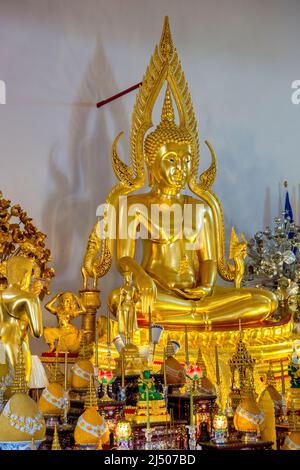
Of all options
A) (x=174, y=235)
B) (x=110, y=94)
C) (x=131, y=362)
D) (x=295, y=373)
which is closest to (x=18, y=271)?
(x=131, y=362)

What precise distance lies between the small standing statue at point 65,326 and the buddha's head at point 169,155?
1.12 metres

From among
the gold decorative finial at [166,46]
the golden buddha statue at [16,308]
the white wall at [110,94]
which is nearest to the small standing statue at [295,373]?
the golden buddha statue at [16,308]

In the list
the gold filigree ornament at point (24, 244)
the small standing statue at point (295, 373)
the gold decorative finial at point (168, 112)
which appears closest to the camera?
the small standing statue at point (295, 373)

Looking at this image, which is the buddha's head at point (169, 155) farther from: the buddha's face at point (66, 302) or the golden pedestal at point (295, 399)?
the golden pedestal at point (295, 399)

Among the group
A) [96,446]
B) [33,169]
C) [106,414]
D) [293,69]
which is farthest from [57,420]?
[293,69]

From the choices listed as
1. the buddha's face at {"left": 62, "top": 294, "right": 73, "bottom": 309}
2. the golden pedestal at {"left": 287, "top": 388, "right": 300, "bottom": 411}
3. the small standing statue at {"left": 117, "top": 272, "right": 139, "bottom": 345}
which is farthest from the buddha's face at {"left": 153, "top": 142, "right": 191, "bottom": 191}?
the golden pedestal at {"left": 287, "top": 388, "right": 300, "bottom": 411}

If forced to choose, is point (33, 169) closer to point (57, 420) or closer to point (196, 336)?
point (196, 336)

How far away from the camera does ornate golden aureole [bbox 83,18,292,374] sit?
448cm

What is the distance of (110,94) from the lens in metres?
5.88

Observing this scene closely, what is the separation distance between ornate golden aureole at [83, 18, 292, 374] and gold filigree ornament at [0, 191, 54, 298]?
40 centimetres

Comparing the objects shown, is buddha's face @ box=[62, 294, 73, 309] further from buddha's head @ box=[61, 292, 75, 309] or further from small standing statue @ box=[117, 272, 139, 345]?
small standing statue @ box=[117, 272, 139, 345]

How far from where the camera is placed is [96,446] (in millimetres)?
2283

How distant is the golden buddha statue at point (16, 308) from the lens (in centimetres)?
283
